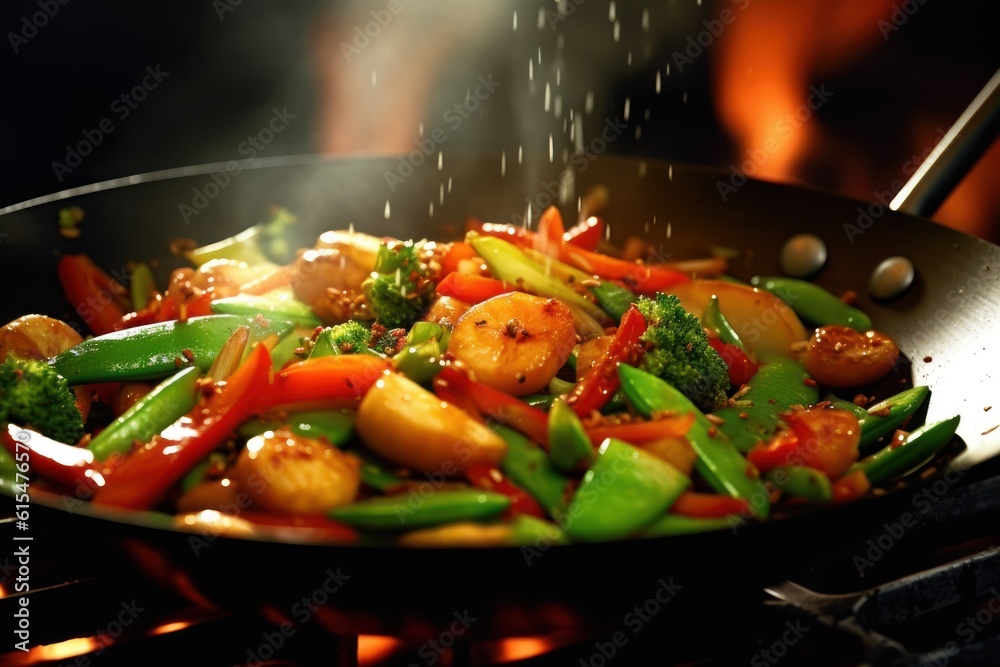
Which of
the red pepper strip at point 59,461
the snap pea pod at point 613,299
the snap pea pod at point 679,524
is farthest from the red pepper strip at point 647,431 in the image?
the red pepper strip at point 59,461

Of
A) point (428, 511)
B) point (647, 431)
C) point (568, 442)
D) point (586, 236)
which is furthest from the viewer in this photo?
point (586, 236)

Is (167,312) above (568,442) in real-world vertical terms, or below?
below

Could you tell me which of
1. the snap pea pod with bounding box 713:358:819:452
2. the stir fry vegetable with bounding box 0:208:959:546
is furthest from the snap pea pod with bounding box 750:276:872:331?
the snap pea pod with bounding box 713:358:819:452

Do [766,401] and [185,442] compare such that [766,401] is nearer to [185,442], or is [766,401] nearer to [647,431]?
[647,431]

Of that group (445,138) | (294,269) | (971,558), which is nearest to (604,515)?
(971,558)

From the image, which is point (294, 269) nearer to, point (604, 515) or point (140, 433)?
point (140, 433)

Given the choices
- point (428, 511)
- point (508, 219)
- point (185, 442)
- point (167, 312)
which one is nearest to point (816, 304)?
point (508, 219)

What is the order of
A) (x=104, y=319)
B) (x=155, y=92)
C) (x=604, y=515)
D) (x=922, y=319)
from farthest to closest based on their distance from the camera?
1. (x=155, y=92)
2. (x=104, y=319)
3. (x=922, y=319)
4. (x=604, y=515)
